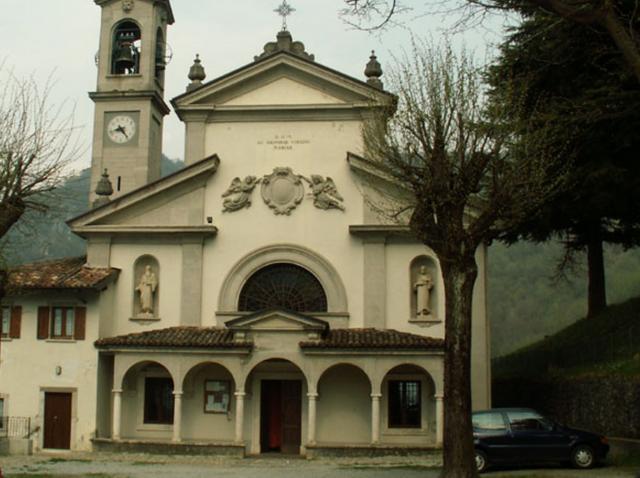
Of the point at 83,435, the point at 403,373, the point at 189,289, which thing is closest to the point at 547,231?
the point at 403,373

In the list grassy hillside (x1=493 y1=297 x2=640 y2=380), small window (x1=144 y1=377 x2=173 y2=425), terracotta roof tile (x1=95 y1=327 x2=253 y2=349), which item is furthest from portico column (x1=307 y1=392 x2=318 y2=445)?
grassy hillside (x1=493 y1=297 x2=640 y2=380)

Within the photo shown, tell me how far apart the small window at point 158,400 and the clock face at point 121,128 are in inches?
351

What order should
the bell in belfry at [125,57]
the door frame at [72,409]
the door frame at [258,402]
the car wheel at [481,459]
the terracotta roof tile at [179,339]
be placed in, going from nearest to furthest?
the car wheel at [481,459] < the terracotta roof tile at [179,339] < the door frame at [72,409] < the door frame at [258,402] < the bell in belfry at [125,57]

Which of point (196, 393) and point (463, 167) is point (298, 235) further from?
point (463, 167)

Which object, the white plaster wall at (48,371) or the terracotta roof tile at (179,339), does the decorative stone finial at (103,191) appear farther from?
the terracotta roof tile at (179,339)

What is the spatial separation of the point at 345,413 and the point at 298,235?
552 centimetres

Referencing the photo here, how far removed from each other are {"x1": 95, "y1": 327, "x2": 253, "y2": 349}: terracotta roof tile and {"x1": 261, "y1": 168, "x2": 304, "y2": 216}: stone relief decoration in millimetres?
4142

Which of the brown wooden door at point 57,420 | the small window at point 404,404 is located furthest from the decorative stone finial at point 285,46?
the brown wooden door at point 57,420

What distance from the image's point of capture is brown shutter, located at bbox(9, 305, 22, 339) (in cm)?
2602

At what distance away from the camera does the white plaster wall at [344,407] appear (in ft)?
82.4

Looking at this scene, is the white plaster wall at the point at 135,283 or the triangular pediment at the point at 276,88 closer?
the white plaster wall at the point at 135,283

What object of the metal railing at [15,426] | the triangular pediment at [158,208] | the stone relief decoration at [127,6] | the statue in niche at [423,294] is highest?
the stone relief decoration at [127,6]

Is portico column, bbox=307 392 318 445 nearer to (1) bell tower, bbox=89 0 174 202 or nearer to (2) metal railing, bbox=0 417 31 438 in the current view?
(2) metal railing, bbox=0 417 31 438

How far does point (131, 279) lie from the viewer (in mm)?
26719
